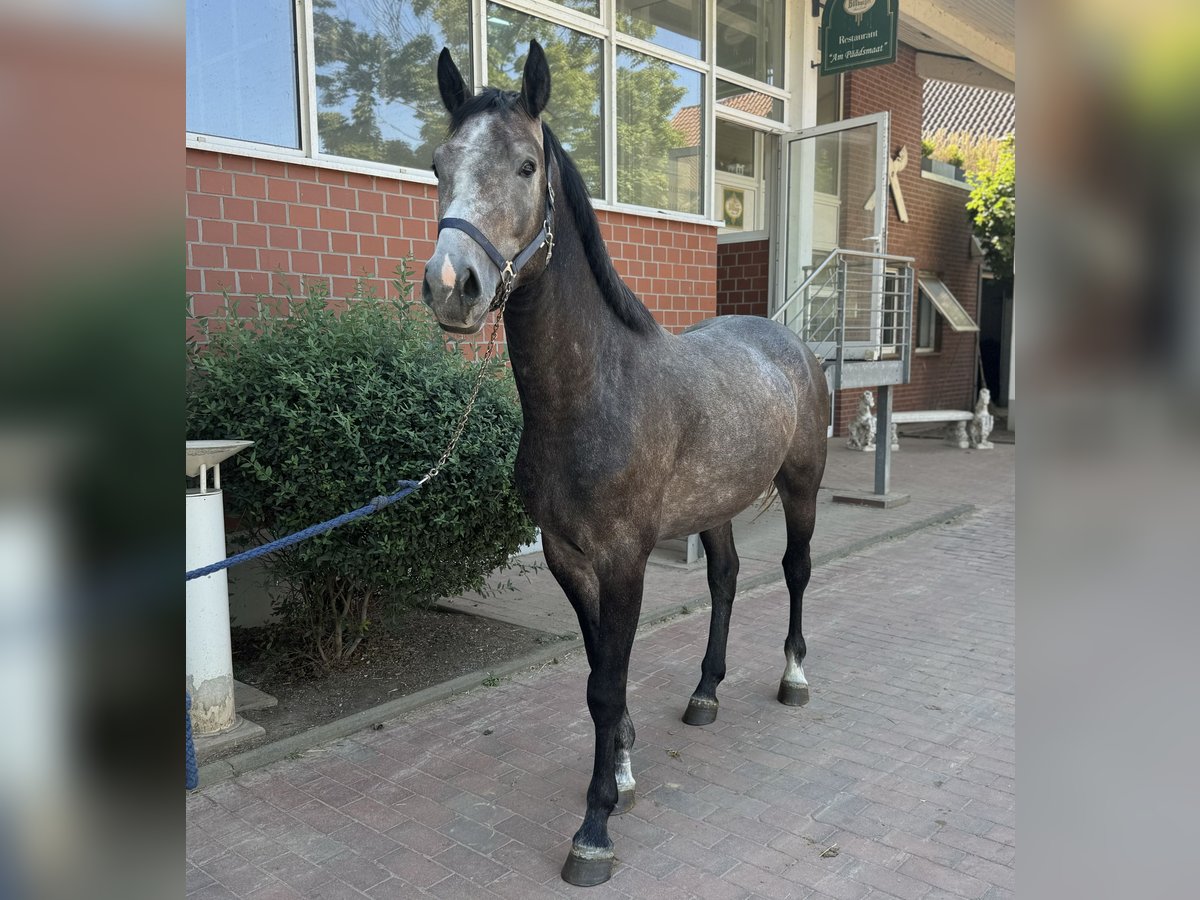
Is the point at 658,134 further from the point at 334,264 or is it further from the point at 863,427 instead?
the point at 863,427

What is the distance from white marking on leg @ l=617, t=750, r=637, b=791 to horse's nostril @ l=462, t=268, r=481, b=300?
1873 mm

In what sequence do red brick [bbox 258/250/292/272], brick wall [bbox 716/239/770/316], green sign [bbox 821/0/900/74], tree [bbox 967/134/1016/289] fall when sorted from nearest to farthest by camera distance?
1. red brick [bbox 258/250/292/272]
2. green sign [bbox 821/0/900/74]
3. brick wall [bbox 716/239/770/316]
4. tree [bbox 967/134/1016/289]

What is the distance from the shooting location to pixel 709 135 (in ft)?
26.6

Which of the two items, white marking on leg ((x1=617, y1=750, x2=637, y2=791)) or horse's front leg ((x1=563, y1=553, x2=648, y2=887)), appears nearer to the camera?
horse's front leg ((x1=563, y1=553, x2=648, y2=887))

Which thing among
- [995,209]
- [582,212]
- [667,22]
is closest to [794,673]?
[582,212]

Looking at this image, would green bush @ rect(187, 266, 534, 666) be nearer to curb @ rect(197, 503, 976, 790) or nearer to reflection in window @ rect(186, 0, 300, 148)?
curb @ rect(197, 503, 976, 790)

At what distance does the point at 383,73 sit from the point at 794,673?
461cm

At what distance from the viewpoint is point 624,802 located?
119 inches

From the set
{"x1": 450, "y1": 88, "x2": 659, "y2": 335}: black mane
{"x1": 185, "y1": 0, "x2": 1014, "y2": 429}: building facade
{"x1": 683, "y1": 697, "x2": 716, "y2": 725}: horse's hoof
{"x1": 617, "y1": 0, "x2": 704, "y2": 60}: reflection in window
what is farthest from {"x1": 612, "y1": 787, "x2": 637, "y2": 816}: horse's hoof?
{"x1": 617, "y1": 0, "x2": 704, "y2": 60}: reflection in window

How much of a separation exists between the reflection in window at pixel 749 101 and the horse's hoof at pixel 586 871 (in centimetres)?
851

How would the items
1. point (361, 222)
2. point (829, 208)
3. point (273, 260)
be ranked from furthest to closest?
point (829, 208) < point (361, 222) < point (273, 260)

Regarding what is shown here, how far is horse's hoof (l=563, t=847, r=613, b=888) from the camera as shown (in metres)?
2.58
